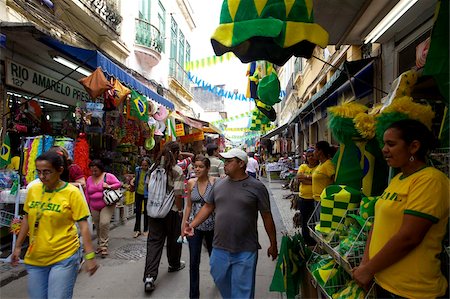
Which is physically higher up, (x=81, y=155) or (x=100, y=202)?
(x=81, y=155)

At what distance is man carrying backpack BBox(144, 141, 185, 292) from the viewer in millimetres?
4625

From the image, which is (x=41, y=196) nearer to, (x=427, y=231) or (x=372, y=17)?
(x=427, y=231)

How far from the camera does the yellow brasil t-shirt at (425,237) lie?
191 cm

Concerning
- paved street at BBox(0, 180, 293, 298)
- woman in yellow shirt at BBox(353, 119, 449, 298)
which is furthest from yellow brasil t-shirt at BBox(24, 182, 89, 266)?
woman in yellow shirt at BBox(353, 119, 449, 298)

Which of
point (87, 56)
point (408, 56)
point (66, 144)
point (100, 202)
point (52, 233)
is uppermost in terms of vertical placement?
point (87, 56)

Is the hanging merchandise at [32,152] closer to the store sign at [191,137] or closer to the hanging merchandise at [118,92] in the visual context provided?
the hanging merchandise at [118,92]

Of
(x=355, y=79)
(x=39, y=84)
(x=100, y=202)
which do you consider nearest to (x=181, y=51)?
(x=39, y=84)

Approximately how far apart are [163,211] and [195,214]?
649 mm

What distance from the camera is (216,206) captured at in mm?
3373

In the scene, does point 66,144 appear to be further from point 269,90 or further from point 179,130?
point 179,130

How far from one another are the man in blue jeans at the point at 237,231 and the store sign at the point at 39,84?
13.7 ft

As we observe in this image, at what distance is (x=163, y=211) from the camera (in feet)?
15.5

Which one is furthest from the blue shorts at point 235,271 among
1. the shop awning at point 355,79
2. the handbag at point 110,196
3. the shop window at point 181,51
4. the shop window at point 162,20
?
the shop window at point 181,51

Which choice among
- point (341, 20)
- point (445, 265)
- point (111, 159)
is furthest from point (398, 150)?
point (111, 159)
